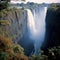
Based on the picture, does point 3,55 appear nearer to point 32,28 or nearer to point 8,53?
point 8,53

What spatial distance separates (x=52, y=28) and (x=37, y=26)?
207 cm

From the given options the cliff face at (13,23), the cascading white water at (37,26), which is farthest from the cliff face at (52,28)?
the cliff face at (13,23)

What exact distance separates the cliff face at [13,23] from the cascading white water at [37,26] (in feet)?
4.68

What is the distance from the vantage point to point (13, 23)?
21219mm

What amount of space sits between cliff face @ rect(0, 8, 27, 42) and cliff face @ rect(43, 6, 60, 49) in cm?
330

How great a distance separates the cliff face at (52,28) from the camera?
24.5 m

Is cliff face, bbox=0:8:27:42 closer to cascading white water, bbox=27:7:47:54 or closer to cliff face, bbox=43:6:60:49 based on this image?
cascading white water, bbox=27:7:47:54

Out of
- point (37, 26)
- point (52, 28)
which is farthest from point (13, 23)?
point (37, 26)

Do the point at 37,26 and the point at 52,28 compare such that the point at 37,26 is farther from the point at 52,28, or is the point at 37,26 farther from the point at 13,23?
the point at 13,23

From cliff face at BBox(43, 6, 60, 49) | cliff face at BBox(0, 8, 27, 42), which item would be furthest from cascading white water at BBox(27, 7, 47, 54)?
cliff face at BBox(0, 8, 27, 42)

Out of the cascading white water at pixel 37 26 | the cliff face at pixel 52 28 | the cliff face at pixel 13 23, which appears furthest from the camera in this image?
the cascading white water at pixel 37 26

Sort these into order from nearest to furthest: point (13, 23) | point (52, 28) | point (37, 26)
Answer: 1. point (13, 23)
2. point (52, 28)
3. point (37, 26)

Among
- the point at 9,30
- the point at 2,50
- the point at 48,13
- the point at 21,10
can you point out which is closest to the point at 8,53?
the point at 2,50

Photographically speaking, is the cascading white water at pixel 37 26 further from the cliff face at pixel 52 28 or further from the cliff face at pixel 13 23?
the cliff face at pixel 13 23
